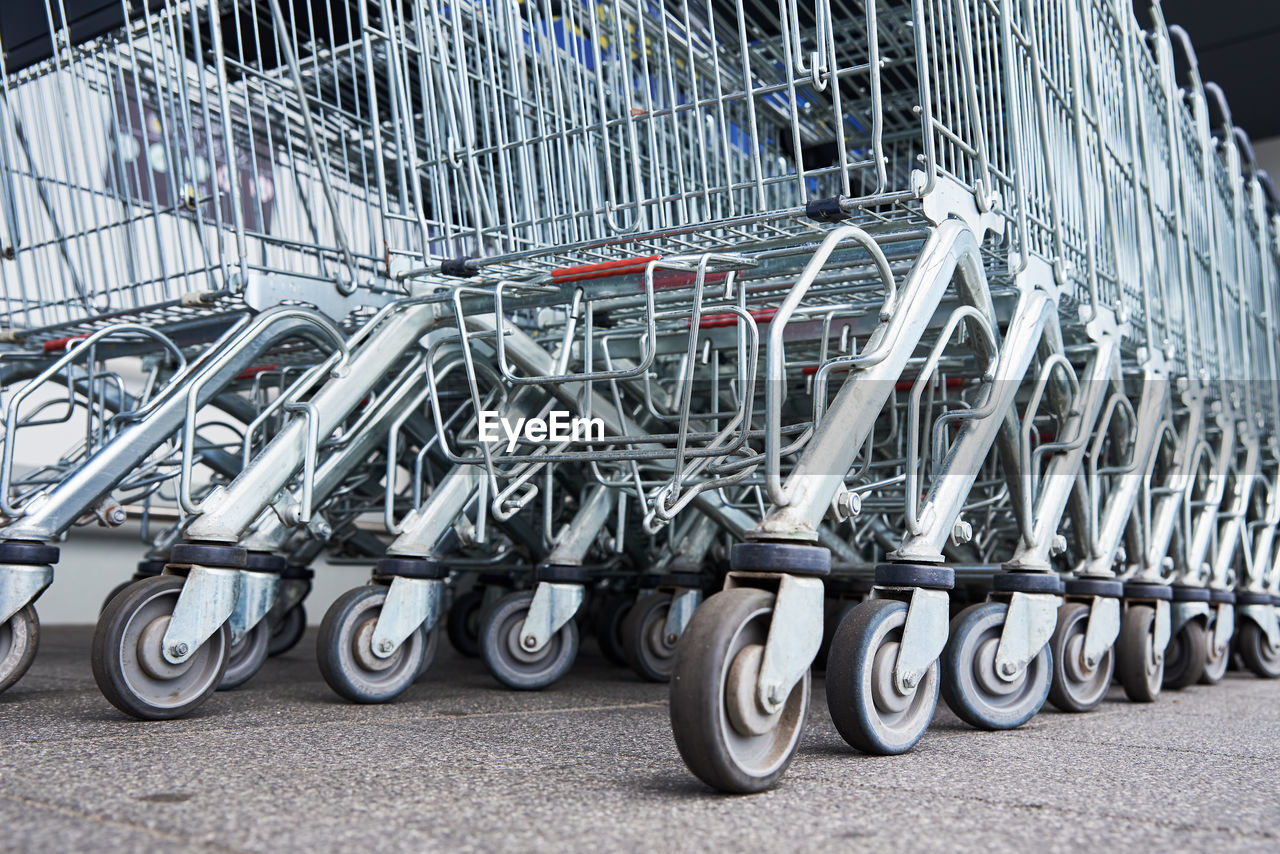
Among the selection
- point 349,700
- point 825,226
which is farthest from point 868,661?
point 349,700

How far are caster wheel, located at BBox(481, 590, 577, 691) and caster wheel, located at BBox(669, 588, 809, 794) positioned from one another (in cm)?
144

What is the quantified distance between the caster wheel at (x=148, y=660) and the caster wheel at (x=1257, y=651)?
3.37 m

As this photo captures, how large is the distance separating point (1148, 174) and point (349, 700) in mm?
2710

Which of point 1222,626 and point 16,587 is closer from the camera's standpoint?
point 16,587

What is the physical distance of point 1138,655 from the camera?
9.98ft

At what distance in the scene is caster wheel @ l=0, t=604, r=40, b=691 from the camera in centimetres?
244

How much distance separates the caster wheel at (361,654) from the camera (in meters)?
2.54

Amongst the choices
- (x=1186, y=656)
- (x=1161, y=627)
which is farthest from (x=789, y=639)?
(x=1186, y=656)

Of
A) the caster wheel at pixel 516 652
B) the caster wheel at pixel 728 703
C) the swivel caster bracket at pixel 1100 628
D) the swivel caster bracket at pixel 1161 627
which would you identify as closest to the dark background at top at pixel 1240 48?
the swivel caster bracket at pixel 1161 627

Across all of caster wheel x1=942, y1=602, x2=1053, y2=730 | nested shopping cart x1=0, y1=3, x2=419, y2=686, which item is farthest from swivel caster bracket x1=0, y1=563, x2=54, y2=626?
caster wheel x1=942, y1=602, x2=1053, y2=730

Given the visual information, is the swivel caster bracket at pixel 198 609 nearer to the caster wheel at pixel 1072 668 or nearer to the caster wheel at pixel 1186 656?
the caster wheel at pixel 1072 668

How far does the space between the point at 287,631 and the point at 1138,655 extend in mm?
2806

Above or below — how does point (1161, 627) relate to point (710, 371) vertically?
below

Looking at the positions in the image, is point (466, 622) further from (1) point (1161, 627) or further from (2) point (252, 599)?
(1) point (1161, 627)
